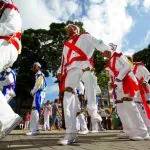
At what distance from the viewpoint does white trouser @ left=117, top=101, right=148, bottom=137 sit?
267 inches

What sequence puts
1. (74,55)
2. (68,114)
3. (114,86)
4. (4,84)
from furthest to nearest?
(4,84) < (114,86) < (74,55) < (68,114)

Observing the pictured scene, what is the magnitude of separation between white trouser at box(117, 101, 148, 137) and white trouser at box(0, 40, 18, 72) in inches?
114

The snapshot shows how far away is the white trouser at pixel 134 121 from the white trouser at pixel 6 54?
2.90m

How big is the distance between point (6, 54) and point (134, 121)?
10.6 feet

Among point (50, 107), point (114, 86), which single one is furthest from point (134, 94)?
point (50, 107)

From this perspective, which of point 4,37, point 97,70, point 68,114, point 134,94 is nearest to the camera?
point 4,37

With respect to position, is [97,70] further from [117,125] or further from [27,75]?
[117,125]

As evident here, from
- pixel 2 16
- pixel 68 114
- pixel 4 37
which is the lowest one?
pixel 68 114

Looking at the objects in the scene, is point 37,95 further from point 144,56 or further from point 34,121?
point 144,56

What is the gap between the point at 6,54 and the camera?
16.1 feet

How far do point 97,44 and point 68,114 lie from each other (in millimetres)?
1423

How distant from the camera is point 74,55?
640 centimetres

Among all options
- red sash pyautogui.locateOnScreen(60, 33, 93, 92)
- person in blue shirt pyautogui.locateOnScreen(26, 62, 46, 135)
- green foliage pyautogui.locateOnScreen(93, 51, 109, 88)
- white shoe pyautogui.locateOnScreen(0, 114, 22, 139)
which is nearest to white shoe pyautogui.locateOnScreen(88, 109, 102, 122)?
red sash pyautogui.locateOnScreen(60, 33, 93, 92)

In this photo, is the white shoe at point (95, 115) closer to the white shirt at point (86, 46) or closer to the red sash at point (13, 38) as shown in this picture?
the white shirt at point (86, 46)
